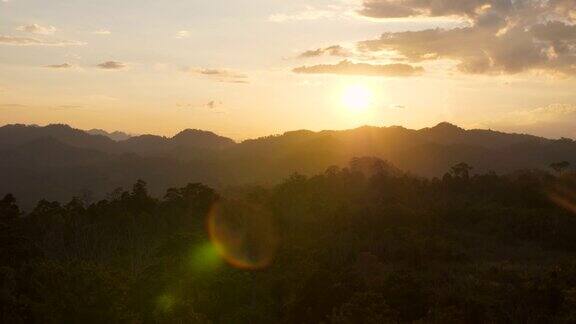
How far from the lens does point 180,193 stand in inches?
2361

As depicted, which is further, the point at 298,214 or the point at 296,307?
the point at 298,214

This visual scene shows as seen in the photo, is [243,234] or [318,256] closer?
[318,256]

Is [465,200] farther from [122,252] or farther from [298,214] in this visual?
[122,252]

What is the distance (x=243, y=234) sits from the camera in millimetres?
47344

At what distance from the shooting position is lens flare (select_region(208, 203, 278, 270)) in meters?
38.2

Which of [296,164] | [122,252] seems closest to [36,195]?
[296,164]

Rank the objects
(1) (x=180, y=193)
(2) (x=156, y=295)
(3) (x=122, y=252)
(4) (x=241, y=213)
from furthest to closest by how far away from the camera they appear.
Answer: (1) (x=180, y=193) < (4) (x=241, y=213) < (3) (x=122, y=252) < (2) (x=156, y=295)

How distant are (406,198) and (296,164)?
386 ft

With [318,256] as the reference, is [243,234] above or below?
below

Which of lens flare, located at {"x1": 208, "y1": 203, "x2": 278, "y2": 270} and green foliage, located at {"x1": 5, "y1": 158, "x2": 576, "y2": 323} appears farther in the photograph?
lens flare, located at {"x1": 208, "y1": 203, "x2": 278, "y2": 270}

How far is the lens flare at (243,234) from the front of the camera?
1502 inches

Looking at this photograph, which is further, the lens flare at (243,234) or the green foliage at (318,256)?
the lens flare at (243,234)

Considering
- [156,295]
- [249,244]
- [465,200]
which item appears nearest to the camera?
[156,295]

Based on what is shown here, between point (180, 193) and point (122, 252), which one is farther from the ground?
point (180, 193)
